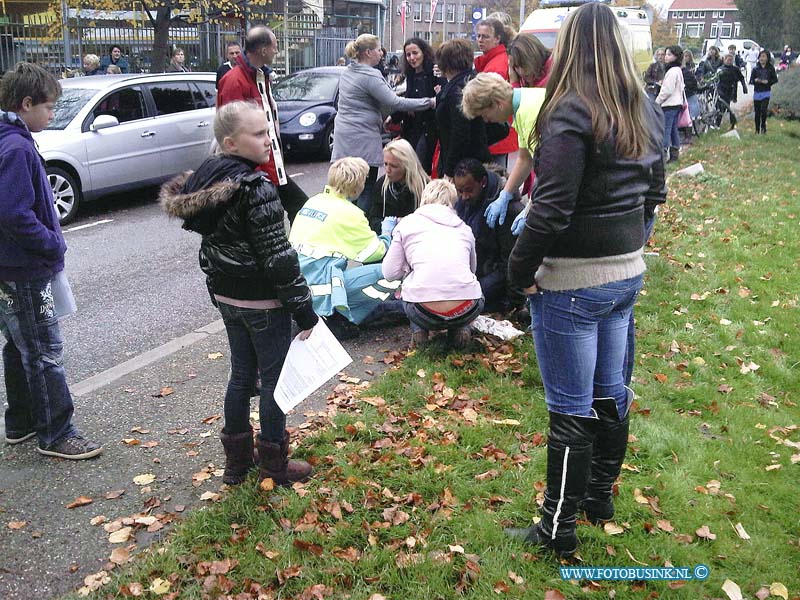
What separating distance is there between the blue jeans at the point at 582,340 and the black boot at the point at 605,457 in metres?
0.09

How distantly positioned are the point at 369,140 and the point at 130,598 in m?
5.15

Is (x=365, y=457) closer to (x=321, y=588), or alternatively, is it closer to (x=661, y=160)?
(x=321, y=588)

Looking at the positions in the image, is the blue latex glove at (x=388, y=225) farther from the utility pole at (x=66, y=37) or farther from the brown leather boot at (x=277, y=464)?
the utility pole at (x=66, y=37)

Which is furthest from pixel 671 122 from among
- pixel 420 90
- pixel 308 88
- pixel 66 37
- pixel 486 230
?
pixel 66 37

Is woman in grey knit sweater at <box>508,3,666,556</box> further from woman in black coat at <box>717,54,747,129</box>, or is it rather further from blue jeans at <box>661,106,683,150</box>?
woman in black coat at <box>717,54,747,129</box>

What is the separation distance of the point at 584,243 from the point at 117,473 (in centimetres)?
275

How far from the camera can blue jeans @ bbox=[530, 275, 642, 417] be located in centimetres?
286

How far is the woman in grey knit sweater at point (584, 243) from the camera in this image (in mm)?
2643

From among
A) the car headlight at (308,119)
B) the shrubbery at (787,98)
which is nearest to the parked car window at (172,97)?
the car headlight at (308,119)

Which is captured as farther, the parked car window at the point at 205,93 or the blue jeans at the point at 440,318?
the parked car window at the point at 205,93

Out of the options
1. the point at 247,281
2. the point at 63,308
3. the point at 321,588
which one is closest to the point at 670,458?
the point at 321,588

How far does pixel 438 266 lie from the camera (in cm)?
514

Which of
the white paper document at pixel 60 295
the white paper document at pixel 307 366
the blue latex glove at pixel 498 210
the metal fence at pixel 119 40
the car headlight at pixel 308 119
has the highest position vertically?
the metal fence at pixel 119 40

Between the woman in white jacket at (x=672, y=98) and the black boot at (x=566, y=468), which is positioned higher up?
the woman in white jacket at (x=672, y=98)
